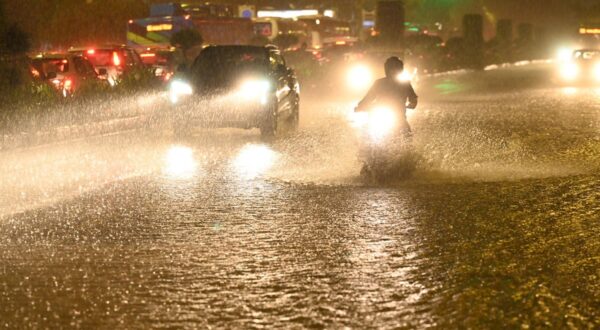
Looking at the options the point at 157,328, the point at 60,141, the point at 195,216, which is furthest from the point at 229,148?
the point at 157,328

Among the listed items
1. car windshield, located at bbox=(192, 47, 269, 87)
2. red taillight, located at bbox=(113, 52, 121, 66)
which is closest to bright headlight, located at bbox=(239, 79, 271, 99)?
car windshield, located at bbox=(192, 47, 269, 87)

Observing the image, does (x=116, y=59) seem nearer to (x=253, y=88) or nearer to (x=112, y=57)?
(x=112, y=57)

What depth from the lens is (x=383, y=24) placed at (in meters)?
62.6

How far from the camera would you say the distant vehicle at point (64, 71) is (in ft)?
85.3

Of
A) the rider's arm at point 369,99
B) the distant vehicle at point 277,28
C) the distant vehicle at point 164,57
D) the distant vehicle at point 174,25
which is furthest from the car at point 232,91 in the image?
the distant vehicle at point 277,28

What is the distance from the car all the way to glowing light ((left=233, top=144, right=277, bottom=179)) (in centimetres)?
141

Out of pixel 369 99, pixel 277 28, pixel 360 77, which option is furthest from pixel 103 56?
pixel 277 28

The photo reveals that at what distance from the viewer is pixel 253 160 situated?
17.4m

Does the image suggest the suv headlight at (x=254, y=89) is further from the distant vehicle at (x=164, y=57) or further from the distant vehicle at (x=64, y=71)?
the distant vehicle at (x=164, y=57)

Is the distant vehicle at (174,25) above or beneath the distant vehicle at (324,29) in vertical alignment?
above

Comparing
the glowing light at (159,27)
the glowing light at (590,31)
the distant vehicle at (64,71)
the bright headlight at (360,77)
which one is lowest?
the glowing light at (590,31)

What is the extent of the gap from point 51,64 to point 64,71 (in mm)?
991

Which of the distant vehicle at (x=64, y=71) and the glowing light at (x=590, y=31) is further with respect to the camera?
the glowing light at (x=590, y=31)

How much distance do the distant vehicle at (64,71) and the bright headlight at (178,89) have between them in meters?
4.24
